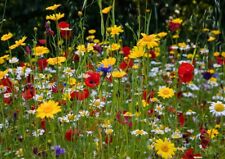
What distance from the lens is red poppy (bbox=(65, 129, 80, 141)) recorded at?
7.23ft

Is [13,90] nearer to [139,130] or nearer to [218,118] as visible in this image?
[139,130]

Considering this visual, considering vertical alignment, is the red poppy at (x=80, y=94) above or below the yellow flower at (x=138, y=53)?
below

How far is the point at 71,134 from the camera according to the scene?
220 cm

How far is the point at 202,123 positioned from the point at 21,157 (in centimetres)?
118

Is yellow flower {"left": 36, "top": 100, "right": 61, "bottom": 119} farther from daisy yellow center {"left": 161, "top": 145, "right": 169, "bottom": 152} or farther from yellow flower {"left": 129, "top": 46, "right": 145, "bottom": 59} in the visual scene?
yellow flower {"left": 129, "top": 46, "right": 145, "bottom": 59}

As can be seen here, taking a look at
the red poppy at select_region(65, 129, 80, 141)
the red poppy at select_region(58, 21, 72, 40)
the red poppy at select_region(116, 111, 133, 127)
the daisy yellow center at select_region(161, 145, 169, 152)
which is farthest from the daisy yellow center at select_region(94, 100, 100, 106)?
the daisy yellow center at select_region(161, 145, 169, 152)

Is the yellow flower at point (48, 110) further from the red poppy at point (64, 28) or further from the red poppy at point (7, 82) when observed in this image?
the red poppy at point (64, 28)

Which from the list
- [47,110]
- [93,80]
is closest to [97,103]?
[93,80]

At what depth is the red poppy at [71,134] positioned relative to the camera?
86.8 inches

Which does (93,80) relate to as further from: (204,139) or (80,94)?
(204,139)

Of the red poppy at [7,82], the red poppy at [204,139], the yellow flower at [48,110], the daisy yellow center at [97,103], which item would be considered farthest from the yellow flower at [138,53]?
the yellow flower at [48,110]

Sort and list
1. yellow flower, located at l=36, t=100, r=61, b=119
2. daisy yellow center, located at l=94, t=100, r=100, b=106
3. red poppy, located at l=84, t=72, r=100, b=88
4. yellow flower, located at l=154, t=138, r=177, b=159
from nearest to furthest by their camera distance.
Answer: yellow flower, located at l=36, t=100, r=61, b=119
yellow flower, located at l=154, t=138, r=177, b=159
red poppy, located at l=84, t=72, r=100, b=88
daisy yellow center, located at l=94, t=100, r=100, b=106

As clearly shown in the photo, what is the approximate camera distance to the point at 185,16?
614 cm

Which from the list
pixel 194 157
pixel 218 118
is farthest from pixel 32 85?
pixel 218 118
